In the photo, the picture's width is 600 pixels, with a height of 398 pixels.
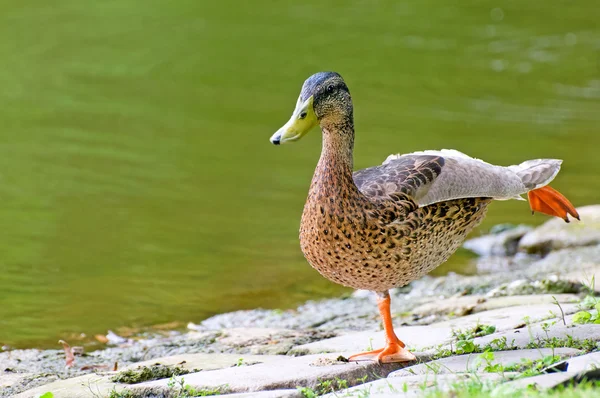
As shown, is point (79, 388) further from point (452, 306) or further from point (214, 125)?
point (214, 125)

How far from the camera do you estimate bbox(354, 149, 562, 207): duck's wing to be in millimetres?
4836

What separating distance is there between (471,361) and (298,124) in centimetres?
138

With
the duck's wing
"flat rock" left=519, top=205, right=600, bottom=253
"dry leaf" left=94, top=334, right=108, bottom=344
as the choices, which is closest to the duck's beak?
the duck's wing

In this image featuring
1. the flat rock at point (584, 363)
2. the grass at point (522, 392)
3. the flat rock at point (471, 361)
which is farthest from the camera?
the flat rock at point (471, 361)

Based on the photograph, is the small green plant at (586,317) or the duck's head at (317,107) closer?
the duck's head at (317,107)

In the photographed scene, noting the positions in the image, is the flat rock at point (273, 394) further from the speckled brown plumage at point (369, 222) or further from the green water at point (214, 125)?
the green water at point (214, 125)

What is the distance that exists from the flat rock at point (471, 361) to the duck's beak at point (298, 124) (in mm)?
1202

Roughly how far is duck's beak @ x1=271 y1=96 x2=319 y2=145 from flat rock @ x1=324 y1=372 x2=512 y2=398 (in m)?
1.20

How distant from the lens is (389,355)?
4750 millimetres

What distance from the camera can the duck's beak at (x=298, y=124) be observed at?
14.6ft

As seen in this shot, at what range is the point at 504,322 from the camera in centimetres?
553

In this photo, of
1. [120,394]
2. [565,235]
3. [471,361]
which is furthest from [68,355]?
[565,235]

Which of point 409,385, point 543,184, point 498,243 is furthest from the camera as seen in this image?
point 498,243

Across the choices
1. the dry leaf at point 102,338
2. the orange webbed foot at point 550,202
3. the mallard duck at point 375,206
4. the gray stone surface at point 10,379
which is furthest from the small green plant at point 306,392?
the dry leaf at point 102,338
